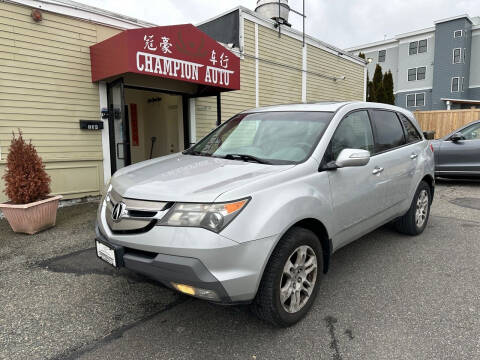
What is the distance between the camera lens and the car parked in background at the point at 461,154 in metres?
7.95

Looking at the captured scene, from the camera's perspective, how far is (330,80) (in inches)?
496

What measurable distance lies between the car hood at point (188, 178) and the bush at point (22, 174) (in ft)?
7.71

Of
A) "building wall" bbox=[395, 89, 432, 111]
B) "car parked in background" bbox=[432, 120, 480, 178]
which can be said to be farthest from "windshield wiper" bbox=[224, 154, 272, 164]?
"building wall" bbox=[395, 89, 432, 111]

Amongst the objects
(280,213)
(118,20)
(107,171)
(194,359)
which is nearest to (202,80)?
(118,20)

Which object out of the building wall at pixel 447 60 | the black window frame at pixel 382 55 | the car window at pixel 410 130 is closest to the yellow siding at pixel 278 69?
the car window at pixel 410 130

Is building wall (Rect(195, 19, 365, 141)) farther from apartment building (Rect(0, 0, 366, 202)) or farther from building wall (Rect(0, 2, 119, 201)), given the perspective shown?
building wall (Rect(0, 2, 119, 201))

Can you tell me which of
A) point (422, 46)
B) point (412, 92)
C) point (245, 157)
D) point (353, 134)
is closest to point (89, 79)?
point (245, 157)

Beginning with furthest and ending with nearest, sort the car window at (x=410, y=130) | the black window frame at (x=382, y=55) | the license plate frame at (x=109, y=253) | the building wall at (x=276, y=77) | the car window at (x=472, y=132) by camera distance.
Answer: the black window frame at (x=382, y=55), the building wall at (x=276, y=77), the car window at (x=472, y=132), the car window at (x=410, y=130), the license plate frame at (x=109, y=253)

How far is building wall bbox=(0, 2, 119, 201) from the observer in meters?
5.62

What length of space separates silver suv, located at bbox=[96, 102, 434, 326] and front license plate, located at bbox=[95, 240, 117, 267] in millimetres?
16

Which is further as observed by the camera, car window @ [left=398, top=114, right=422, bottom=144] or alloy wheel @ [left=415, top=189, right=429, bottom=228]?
alloy wheel @ [left=415, top=189, right=429, bottom=228]

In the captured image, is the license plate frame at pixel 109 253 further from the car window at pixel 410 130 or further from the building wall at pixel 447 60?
the building wall at pixel 447 60

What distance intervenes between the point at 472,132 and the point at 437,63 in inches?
→ 975

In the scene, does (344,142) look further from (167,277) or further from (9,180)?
(9,180)
